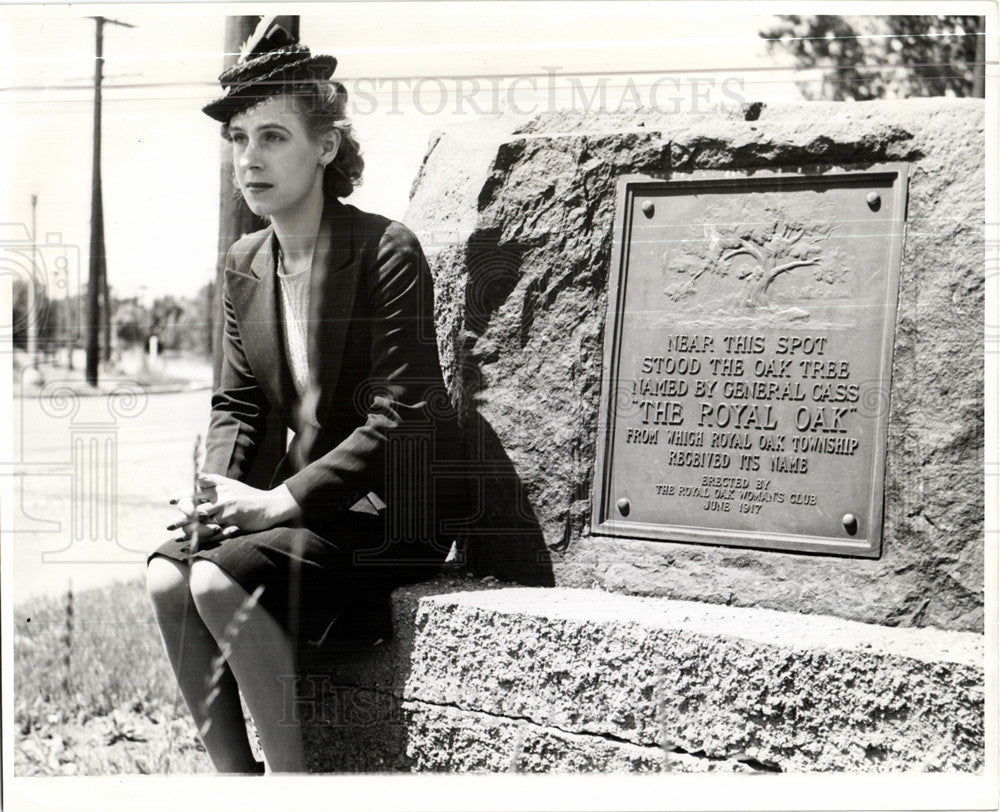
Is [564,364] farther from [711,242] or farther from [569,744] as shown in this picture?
[569,744]

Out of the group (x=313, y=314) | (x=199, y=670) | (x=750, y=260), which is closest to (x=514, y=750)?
(x=199, y=670)

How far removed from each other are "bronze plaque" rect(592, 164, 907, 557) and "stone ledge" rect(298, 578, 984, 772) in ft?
0.90

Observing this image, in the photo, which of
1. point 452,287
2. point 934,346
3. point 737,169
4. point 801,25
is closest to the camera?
point 934,346

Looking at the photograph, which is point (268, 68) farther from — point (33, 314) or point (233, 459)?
point (233, 459)

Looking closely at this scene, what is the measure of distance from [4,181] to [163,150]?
18.4 inches

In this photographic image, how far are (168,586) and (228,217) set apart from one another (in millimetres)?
1123

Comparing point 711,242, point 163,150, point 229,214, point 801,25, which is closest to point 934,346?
point 711,242

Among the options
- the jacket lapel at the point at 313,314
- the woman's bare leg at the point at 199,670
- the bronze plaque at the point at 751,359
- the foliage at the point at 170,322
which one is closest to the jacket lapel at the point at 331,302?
the jacket lapel at the point at 313,314

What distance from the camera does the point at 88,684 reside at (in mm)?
3016

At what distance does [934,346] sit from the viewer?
8.76ft

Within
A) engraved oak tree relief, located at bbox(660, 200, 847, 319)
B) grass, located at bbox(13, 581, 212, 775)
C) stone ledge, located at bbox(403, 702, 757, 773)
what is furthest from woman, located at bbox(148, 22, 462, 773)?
engraved oak tree relief, located at bbox(660, 200, 847, 319)

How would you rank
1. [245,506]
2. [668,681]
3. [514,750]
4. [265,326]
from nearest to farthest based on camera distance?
[668,681] < [514,750] < [245,506] < [265,326]

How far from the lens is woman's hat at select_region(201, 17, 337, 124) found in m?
2.95

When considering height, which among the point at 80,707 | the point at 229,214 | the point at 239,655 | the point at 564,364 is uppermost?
the point at 229,214
